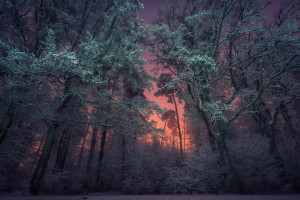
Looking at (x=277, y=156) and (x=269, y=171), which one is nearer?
(x=269, y=171)

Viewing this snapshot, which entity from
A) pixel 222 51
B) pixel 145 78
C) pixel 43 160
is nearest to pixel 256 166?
pixel 222 51

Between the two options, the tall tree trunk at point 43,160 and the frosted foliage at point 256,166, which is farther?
the frosted foliage at point 256,166

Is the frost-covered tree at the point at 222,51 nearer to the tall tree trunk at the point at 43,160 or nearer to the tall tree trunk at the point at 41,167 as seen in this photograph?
the tall tree trunk at the point at 43,160

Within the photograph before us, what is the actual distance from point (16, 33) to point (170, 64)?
382 inches

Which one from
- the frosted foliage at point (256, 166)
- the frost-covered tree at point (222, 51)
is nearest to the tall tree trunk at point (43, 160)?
the frost-covered tree at point (222, 51)

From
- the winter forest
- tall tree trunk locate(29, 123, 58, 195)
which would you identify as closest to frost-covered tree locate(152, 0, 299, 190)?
the winter forest

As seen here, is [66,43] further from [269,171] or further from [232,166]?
[269,171]

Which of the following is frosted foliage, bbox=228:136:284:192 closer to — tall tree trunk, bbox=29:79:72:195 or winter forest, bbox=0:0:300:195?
winter forest, bbox=0:0:300:195

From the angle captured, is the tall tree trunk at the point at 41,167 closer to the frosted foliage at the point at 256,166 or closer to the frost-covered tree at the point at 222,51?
the frost-covered tree at the point at 222,51

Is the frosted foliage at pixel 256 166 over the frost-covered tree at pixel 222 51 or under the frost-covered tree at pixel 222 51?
under

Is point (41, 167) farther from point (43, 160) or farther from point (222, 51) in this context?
point (222, 51)

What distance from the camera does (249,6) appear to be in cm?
821

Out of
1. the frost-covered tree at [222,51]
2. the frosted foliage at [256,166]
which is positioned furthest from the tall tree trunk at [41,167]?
the frosted foliage at [256,166]

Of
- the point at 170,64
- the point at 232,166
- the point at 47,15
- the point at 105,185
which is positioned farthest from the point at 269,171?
the point at 47,15
